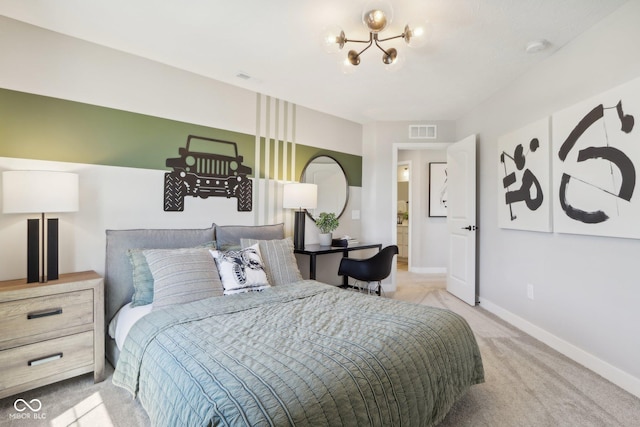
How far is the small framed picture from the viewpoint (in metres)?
6.20

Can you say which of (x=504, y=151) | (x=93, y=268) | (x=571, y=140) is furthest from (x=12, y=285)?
(x=504, y=151)

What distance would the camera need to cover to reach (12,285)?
77.4 inches

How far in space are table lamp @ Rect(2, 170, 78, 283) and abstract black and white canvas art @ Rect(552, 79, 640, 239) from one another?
3.64 m

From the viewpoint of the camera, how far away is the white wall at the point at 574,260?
2.09 m

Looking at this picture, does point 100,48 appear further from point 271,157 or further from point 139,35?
point 271,157

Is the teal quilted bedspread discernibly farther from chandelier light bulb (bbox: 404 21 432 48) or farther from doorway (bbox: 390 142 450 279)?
doorway (bbox: 390 142 450 279)

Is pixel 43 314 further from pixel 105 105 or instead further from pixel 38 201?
pixel 105 105

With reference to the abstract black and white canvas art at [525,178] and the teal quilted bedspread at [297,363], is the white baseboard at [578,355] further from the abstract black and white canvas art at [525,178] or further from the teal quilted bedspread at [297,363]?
the teal quilted bedspread at [297,363]

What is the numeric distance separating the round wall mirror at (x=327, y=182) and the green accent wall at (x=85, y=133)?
1.27 meters

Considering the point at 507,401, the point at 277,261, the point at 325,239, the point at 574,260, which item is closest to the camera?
the point at 507,401

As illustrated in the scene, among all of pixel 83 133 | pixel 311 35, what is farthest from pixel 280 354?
pixel 83 133

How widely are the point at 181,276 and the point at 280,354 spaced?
1112 mm

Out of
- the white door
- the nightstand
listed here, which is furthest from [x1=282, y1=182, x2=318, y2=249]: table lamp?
the white door

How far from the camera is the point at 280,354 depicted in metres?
1.30
